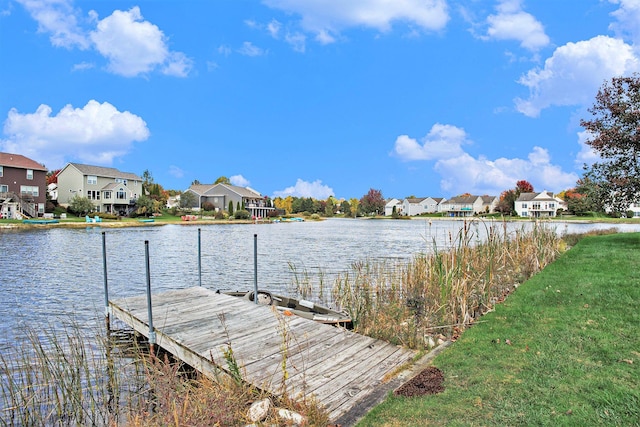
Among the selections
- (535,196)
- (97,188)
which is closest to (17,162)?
(97,188)

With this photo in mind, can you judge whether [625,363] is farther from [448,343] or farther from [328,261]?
[328,261]

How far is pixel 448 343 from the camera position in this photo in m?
6.27

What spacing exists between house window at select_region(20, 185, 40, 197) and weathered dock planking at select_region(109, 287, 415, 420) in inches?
2195

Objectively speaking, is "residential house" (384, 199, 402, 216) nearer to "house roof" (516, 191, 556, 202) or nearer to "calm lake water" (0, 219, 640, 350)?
"house roof" (516, 191, 556, 202)

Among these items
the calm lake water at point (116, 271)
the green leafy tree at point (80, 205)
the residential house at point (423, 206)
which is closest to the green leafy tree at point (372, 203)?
the residential house at point (423, 206)

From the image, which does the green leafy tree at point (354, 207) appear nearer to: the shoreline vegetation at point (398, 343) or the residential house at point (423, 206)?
the residential house at point (423, 206)

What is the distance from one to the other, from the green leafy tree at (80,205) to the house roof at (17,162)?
576cm

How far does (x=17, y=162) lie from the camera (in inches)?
2073

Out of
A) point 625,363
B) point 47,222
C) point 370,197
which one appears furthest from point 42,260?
point 370,197

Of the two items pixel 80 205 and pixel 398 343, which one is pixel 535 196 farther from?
pixel 398 343

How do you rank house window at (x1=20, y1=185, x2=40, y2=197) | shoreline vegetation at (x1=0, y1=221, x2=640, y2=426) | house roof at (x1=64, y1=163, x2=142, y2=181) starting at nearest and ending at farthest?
shoreline vegetation at (x1=0, y1=221, x2=640, y2=426) < house window at (x1=20, y1=185, x2=40, y2=197) < house roof at (x1=64, y1=163, x2=142, y2=181)

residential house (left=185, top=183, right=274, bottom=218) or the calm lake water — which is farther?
residential house (left=185, top=183, right=274, bottom=218)

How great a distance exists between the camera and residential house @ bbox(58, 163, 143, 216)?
60375mm

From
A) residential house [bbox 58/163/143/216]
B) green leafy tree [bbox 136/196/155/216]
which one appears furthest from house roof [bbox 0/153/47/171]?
green leafy tree [bbox 136/196/155/216]
